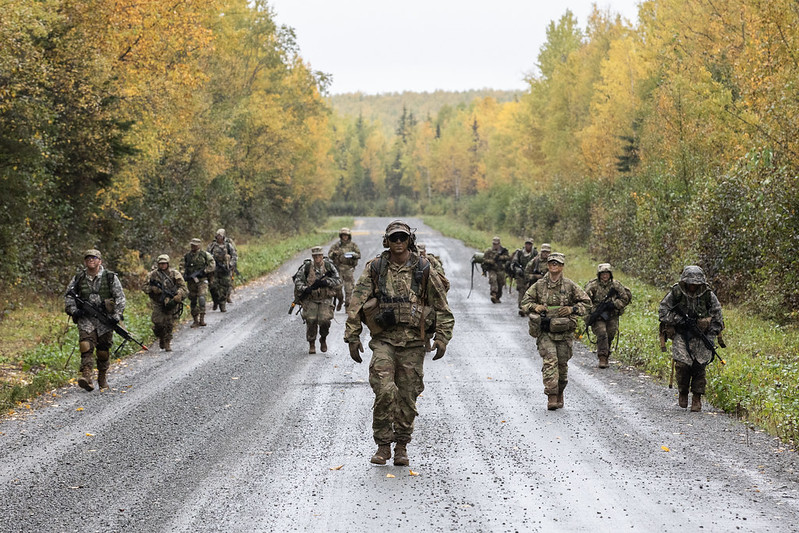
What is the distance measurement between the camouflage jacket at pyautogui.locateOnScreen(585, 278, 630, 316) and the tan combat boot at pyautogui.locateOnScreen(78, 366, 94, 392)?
8.03 meters

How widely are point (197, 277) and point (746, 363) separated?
12086 millimetres

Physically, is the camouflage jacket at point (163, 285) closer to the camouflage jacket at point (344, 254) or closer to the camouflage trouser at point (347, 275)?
the camouflage jacket at point (344, 254)

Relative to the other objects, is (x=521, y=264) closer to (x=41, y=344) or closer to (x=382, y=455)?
(x=41, y=344)

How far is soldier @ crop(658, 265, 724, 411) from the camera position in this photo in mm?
10930

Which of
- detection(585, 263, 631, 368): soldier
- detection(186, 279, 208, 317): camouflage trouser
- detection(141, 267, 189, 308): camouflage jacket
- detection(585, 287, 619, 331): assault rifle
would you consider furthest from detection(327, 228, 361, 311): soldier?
detection(585, 287, 619, 331): assault rifle

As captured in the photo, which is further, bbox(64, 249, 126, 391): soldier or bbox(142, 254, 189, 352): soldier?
bbox(142, 254, 189, 352): soldier

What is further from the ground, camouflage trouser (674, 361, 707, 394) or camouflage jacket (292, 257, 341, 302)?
camouflage jacket (292, 257, 341, 302)

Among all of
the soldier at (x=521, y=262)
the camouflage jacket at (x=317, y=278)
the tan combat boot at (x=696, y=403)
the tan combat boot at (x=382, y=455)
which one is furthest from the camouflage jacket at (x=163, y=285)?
the tan combat boot at (x=696, y=403)

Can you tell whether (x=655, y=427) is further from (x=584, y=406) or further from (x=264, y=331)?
(x=264, y=331)

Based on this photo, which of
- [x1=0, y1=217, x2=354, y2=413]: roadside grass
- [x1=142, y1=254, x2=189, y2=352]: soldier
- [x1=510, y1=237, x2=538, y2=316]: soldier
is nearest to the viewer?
[x1=0, y1=217, x2=354, y2=413]: roadside grass

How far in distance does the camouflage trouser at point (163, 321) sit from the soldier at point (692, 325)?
9.33 metres

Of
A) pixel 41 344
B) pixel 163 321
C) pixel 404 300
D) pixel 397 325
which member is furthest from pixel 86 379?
pixel 404 300

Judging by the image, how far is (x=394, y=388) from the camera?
8250 millimetres

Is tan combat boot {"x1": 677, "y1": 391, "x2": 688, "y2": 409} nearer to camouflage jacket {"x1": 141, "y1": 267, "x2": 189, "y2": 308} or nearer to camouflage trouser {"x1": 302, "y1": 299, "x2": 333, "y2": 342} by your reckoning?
camouflage trouser {"x1": 302, "y1": 299, "x2": 333, "y2": 342}
